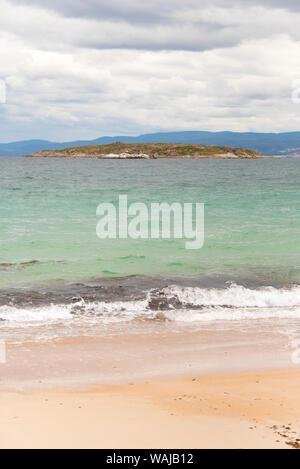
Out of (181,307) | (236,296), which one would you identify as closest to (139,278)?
(181,307)

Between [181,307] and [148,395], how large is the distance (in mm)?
5793

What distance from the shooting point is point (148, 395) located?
27.9ft

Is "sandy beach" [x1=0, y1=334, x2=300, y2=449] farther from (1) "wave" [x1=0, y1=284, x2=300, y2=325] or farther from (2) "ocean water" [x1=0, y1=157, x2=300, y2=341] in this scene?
(1) "wave" [x1=0, y1=284, x2=300, y2=325]

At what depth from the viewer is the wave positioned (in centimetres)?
1318

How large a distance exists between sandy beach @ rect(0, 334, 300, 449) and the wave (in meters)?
1.80

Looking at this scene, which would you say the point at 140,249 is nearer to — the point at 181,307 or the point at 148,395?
the point at 181,307

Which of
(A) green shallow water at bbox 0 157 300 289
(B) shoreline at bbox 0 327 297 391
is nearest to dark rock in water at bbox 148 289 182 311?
(B) shoreline at bbox 0 327 297 391

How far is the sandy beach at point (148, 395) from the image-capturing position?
668 centimetres

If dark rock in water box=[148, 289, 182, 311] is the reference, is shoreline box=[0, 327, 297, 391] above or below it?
below

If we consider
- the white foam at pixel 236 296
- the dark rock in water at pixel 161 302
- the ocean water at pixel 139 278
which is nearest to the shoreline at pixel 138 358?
the ocean water at pixel 139 278

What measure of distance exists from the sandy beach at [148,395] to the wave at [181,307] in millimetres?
1800

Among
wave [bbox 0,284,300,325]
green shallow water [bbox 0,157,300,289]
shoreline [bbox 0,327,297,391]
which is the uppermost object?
green shallow water [bbox 0,157,300,289]

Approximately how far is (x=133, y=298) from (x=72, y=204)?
25.2m

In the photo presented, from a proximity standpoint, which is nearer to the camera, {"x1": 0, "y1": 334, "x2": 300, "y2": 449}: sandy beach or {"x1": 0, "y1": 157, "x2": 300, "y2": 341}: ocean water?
{"x1": 0, "y1": 334, "x2": 300, "y2": 449}: sandy beach
